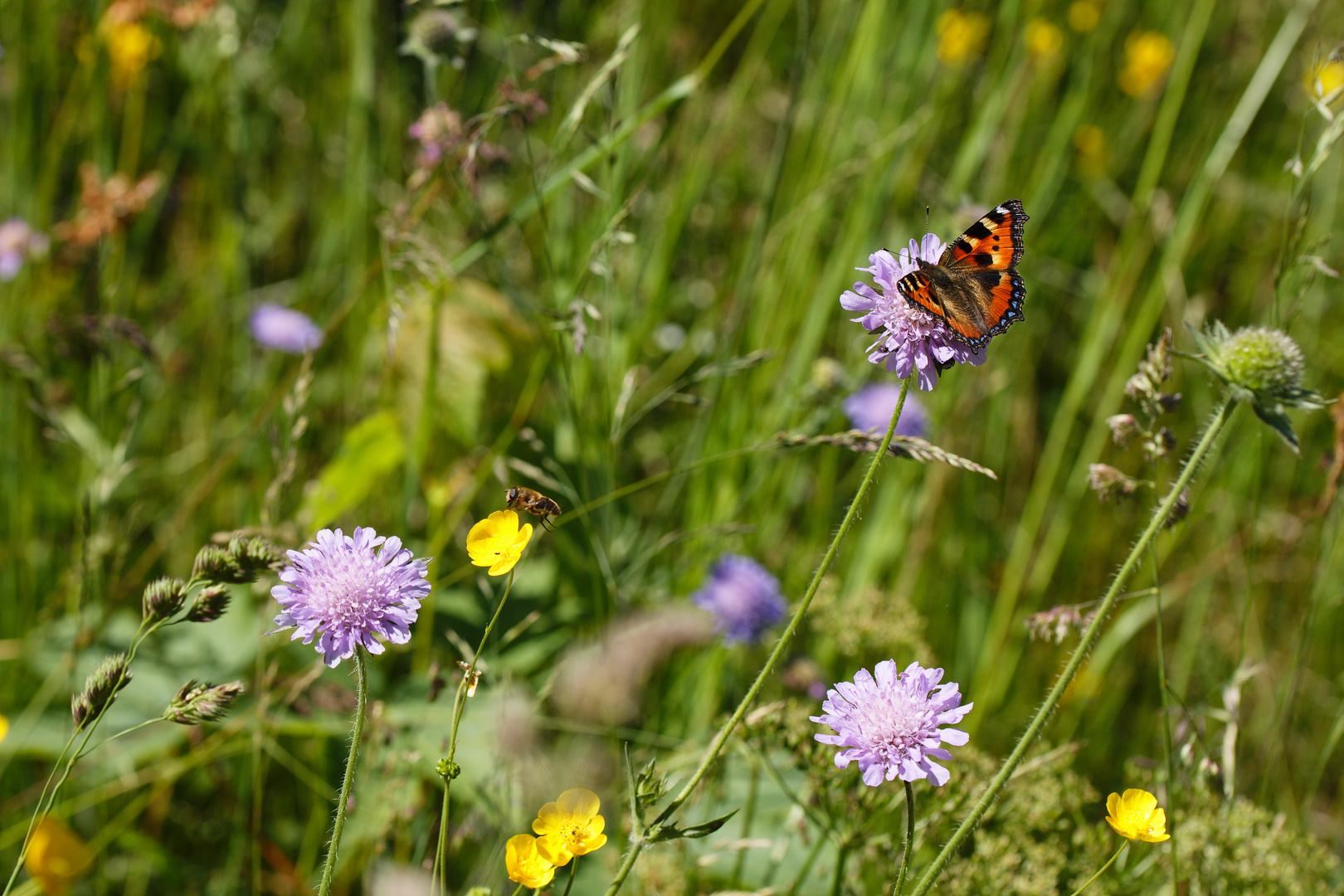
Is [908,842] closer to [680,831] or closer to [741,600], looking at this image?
[680,831]

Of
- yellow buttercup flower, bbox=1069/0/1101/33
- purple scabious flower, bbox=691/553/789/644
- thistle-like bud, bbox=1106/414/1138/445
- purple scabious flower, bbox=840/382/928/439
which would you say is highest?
yellow buttercup flower, bbox=1069/0/1101/33

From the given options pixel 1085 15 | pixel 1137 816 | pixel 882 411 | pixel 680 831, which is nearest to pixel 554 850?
pixel 680 831

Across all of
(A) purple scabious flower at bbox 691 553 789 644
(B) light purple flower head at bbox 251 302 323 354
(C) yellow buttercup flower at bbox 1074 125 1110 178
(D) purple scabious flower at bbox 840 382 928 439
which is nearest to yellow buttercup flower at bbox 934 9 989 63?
(C) yellow buttercup flower at bbox 1074 125 1110 178

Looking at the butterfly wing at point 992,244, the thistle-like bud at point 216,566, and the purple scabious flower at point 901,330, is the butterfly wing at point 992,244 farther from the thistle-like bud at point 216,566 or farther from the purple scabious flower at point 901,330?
the thistle-like bud at point 216,566

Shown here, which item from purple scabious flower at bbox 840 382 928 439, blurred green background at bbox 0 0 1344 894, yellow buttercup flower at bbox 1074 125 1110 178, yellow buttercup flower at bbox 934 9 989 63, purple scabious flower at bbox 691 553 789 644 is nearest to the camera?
blurred green background at bbox 0 0 1344 894

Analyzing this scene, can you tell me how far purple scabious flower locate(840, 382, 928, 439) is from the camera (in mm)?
2398

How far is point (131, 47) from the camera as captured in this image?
8.69 feet

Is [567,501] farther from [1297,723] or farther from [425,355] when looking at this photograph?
[1297,723]

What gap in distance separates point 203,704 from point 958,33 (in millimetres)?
2992

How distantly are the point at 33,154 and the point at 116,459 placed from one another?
61.8 inches

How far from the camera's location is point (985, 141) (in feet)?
8.40

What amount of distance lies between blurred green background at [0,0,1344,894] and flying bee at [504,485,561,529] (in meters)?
0.29

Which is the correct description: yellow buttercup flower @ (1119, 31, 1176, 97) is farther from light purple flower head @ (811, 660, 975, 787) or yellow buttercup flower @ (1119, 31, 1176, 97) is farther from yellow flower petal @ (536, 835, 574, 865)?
yellow flower petal @ (536, 835, 574, 865)

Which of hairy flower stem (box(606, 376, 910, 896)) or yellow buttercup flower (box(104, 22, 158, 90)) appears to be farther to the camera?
yellow buttercup flower (box(104, 22, 158, 90))
